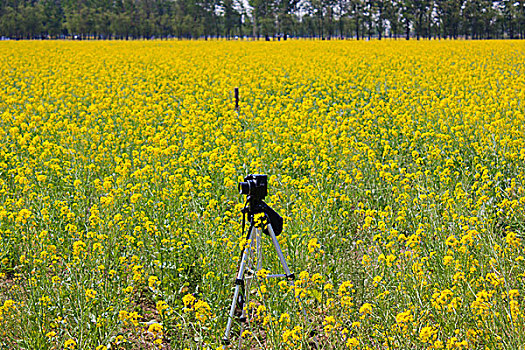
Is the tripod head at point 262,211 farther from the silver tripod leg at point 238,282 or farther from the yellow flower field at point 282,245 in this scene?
the yellow flower field at point 282,245

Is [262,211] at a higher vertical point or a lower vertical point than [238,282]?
higher

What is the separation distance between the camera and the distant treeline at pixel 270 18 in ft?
265

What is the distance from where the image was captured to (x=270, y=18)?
7900 cm

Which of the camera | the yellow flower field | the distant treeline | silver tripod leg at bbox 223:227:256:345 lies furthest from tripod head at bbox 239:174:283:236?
the distant treeline

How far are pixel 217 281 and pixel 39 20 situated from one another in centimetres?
9211

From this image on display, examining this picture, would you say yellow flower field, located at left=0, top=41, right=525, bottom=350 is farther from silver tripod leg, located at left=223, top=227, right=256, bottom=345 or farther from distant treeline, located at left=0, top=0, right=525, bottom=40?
distant treeline, located at left=0, top=0, right=525, bottom=40

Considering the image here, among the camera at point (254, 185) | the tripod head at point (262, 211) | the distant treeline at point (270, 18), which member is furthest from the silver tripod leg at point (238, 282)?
the distant treeline at point (270, 18)

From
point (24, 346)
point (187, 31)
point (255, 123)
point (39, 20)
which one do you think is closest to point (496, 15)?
point (187, 31)

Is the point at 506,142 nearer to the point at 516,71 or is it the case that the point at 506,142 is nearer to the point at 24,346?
the point at 24,346

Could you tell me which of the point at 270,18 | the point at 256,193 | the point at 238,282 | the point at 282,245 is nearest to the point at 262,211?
the point at 256,193

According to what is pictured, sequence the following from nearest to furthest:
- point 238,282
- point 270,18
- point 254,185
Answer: point 238,282 < point 254,185 < point 270,18

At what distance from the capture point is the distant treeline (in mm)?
80688

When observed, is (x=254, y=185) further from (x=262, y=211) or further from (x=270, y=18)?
(x=270, y=18)

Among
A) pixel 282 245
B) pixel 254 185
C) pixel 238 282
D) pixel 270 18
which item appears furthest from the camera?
pixel 270 18
